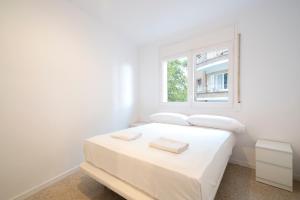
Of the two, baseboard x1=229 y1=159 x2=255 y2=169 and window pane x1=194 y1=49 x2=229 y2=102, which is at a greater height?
window pane x1=194 y1=49 x2=229 y2=102

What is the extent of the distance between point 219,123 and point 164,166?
1.55 m

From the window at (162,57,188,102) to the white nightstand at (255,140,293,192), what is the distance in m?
1.69

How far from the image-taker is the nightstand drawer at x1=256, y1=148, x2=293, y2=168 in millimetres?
1683

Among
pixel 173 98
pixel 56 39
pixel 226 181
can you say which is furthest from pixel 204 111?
pixel 56 39

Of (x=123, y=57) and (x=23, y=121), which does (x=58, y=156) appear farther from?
(x=123, y=57)

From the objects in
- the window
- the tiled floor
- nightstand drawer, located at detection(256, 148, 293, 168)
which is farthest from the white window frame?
the tiled floor

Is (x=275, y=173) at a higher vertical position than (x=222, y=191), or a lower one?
higher

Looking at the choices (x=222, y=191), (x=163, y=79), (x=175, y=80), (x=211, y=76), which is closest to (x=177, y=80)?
(x=175, y=80)

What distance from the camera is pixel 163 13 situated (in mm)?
2375

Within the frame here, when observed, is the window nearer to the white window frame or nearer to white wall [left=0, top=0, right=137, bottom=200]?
the white window frame

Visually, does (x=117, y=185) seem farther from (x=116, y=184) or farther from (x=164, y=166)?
(x=164, y=166)

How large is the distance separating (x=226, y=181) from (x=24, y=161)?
2661mm

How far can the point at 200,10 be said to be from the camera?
2.28 m

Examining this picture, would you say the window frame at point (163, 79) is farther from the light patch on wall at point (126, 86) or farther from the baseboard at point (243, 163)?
the baseboard at point (243, 163)
